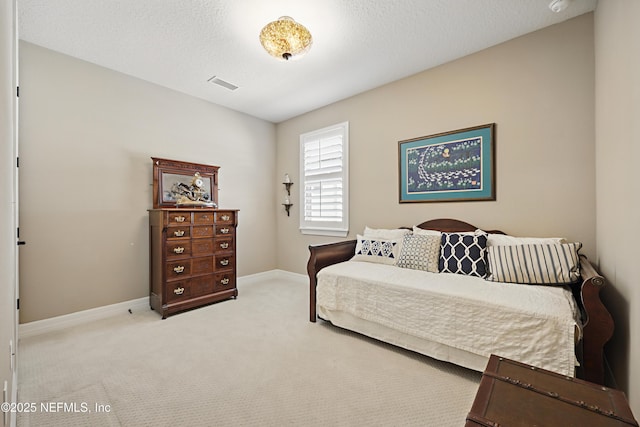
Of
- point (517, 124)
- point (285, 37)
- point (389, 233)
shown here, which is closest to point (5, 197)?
point (285, 37)

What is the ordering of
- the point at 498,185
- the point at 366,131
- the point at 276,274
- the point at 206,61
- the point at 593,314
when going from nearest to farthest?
the point at 593,314, the point at 498,185, the point at 206,61, the point at 366,131, the point at 276,274

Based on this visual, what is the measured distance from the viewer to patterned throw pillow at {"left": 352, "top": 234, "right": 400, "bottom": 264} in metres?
2.86

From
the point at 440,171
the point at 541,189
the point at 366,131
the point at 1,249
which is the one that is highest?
the point at 366,131

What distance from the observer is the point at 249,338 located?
2.42 m

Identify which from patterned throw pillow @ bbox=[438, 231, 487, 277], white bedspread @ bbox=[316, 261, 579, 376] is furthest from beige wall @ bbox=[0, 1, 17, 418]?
patterned throw pillow @ bbox=[438, 231, 487, 277]

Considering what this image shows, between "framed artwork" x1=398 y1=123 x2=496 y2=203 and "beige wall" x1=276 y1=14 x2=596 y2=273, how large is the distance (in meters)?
0.08

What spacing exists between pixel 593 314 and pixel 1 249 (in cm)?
275

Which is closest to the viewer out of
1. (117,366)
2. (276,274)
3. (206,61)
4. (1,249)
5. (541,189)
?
(1,249)

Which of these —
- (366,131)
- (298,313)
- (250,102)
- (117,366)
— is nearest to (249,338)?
(298,313)

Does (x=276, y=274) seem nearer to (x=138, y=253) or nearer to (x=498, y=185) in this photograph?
(x=138, y=253)

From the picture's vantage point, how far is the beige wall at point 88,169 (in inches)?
100

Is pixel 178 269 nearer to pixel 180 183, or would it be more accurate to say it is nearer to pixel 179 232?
pixel 179 232

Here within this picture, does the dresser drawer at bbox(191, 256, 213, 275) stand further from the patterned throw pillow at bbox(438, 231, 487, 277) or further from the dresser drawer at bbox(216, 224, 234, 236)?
the patterned throw pillow at bbox(438, 231, 487, 277)

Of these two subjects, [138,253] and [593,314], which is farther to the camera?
[138,253]
